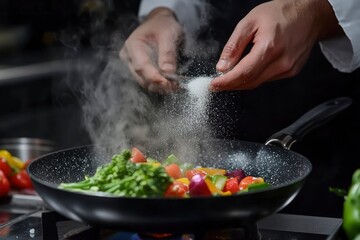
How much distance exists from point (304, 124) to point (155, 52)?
494 millimetres

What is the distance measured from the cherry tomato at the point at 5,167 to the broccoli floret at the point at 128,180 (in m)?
0.71

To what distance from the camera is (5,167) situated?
2.12m

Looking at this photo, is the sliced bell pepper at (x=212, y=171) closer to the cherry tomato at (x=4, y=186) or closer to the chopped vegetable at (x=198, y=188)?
the chopped vegetable at (x=198, y=188)

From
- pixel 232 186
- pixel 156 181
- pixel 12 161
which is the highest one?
pixel 156 181

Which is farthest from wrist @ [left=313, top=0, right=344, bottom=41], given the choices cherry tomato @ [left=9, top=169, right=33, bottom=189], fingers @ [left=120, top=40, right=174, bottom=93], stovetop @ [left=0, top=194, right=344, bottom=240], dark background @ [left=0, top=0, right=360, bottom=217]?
cherry tomato @ [left=9, top=169, right=33, bottom=189]

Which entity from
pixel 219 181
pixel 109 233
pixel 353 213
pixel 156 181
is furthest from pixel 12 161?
pixel 353 213

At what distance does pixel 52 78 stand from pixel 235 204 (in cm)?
257

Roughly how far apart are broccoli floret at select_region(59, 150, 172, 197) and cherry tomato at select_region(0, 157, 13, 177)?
0.71 meters

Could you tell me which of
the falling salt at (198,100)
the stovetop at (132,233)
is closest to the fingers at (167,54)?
the falling salt at (198,100)

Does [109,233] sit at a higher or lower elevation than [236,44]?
lower

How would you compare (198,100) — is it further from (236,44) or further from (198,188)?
(198,188)

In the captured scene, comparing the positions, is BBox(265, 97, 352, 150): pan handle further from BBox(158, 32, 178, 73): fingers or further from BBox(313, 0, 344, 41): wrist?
BBox(158, 32, 178, 73): fingers

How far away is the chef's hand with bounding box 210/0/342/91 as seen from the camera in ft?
5.28

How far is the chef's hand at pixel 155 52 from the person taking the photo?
1763 mm
